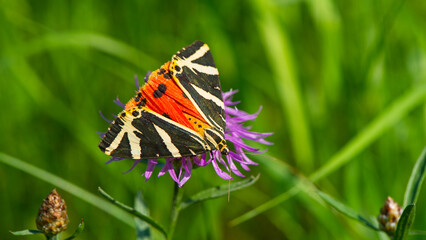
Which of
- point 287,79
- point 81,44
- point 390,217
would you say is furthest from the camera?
point 81,44

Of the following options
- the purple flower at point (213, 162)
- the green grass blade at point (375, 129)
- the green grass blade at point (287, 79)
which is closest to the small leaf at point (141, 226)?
the purple flower at point (213, 162)

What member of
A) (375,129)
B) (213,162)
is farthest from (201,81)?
(375,129)

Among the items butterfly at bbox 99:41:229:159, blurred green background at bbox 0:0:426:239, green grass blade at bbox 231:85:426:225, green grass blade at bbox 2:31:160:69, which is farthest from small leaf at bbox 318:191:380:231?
green grass blade at bbox 2:31:160:69

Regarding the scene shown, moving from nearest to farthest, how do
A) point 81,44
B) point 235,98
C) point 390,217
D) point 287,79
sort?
1. point 390,217
2. point 287,79
3. point 81,44
4. point 235,98

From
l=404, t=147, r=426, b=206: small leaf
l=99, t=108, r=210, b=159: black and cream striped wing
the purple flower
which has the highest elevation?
l=99, t=108, r=210, b=159: black and cream striped wing

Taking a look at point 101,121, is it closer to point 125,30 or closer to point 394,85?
point 125,30

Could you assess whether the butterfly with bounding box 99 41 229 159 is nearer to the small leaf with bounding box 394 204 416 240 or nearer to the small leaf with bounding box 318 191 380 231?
the small leaf with bounding box 318 191 380 231

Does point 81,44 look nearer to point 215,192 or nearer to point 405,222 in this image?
point 215,192
